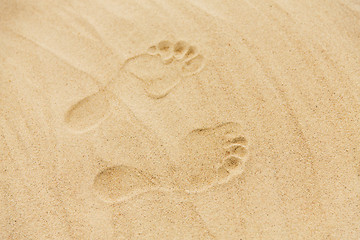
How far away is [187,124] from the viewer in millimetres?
1361

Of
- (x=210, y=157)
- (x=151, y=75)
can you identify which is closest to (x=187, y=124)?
(x=210, y=157)

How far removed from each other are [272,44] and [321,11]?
34cm

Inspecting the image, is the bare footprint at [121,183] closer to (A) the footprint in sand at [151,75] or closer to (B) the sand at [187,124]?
(B) the sand at [187,124]

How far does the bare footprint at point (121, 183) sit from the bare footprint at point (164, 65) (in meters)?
0.40

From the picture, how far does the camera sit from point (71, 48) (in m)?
1.60

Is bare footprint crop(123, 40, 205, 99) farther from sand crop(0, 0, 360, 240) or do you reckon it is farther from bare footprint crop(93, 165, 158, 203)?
bare footprint crop(93, 165, 158, 203)

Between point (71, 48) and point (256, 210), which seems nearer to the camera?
point (256, 210)

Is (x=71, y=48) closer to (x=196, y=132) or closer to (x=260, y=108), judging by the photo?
(x=196, y=132)

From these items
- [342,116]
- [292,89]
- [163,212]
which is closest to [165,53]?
[292,89]

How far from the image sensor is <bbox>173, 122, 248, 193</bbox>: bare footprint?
4.08 ft

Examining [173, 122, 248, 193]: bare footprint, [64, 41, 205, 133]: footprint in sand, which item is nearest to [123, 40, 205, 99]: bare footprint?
[64, 41, 205, 133]: footprint in sand

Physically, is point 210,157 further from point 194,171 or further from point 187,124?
point 187,124

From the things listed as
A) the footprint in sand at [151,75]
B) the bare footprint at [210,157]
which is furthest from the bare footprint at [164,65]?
the bare footprint at [210,157]

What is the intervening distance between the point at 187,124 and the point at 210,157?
200mm
